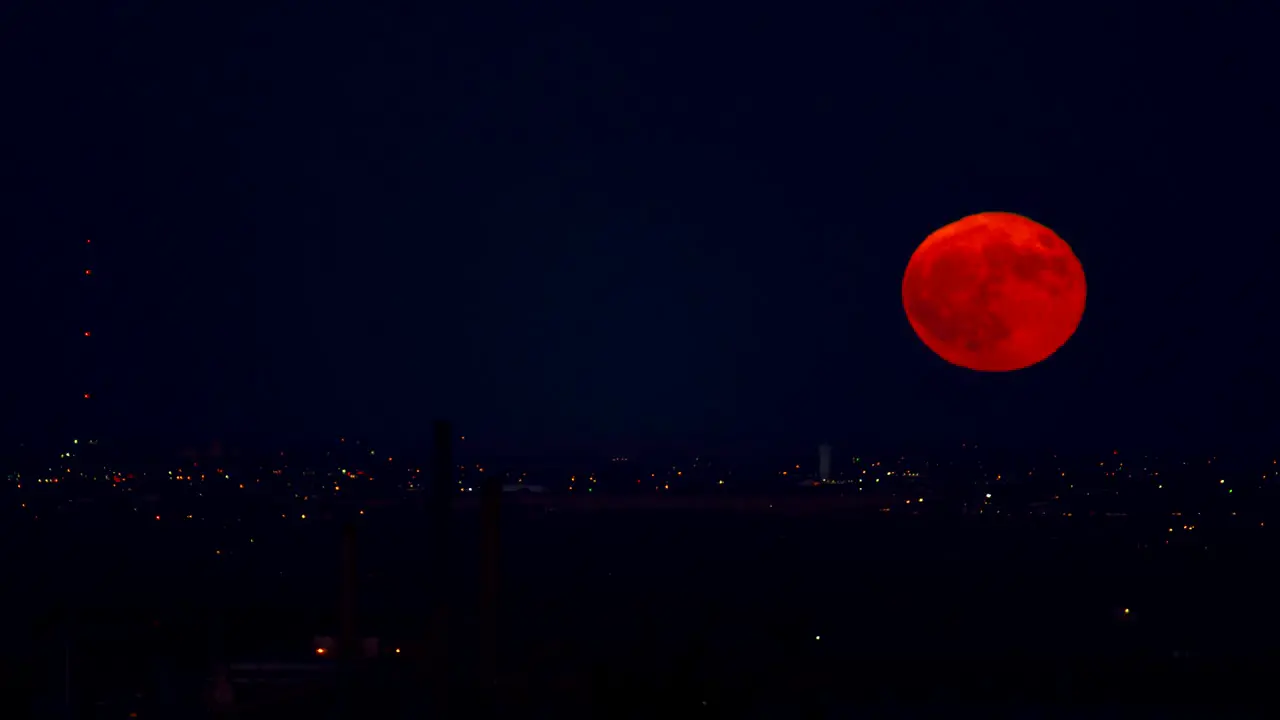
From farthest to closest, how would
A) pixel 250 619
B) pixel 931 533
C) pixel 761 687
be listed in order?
pixel 931 533, pixel 250 619, pixel 761 687

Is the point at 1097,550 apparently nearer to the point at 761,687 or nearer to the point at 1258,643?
the point at 1258,643

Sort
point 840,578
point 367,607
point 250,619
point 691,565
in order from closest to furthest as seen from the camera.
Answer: point 250,619, point 367,607, point 840,578, point 691,565

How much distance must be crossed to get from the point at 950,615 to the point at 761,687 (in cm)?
2848

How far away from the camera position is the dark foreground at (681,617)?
3077cm

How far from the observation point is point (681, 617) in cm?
5291

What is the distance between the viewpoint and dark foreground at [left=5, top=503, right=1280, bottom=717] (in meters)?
30.8

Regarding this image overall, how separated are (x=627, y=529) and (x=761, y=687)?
250 feet

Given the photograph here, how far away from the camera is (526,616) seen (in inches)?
2208

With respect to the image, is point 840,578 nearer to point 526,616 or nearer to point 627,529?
point 526,616

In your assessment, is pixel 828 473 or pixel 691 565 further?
pixel 828 473

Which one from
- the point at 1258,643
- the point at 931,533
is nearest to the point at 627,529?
the point at 931,533

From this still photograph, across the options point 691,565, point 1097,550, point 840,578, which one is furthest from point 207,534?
point 1097,550

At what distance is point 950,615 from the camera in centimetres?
5903

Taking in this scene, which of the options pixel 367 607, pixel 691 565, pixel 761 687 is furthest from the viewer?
pixel 691 565
